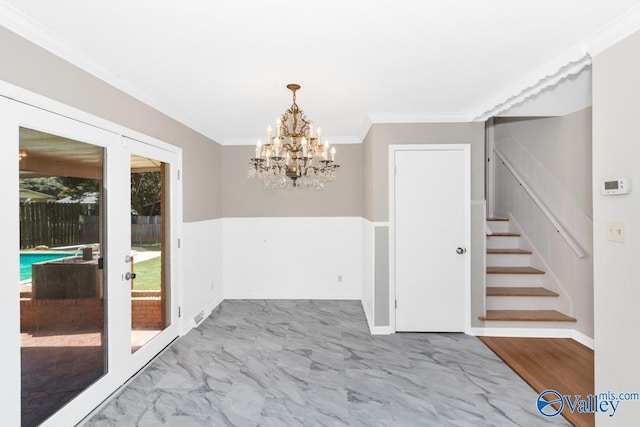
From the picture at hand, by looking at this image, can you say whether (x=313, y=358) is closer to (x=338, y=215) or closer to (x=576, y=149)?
(x=338, y=215)

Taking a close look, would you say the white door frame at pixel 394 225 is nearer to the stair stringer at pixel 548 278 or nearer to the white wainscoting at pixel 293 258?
the stair stringer at pixel 548 278

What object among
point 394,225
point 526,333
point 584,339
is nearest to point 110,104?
point 394,225

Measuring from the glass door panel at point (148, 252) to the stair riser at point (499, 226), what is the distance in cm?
443

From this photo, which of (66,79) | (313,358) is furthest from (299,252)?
(66,79)

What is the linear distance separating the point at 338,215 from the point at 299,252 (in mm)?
831

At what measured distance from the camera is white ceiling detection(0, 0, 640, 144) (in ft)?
5.54

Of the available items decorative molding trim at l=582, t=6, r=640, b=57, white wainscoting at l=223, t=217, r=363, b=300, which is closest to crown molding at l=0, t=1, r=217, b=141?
white wainscoting at l=223, t=217, r=363, b=300

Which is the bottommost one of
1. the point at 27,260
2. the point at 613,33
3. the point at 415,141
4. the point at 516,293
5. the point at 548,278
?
the point at 516,293

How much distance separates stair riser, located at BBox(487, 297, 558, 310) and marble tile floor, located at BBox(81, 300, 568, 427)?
65cm

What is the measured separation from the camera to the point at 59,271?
2127 millimetres

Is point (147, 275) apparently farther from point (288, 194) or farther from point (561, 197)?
point (561, 197)

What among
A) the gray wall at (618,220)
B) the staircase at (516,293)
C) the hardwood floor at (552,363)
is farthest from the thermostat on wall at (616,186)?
the staircase at (516,293)

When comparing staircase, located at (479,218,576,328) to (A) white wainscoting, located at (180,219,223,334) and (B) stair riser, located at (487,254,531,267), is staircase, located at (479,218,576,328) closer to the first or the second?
(B) stair riser, located at (487,254,531,267)

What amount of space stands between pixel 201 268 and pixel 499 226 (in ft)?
14.2
